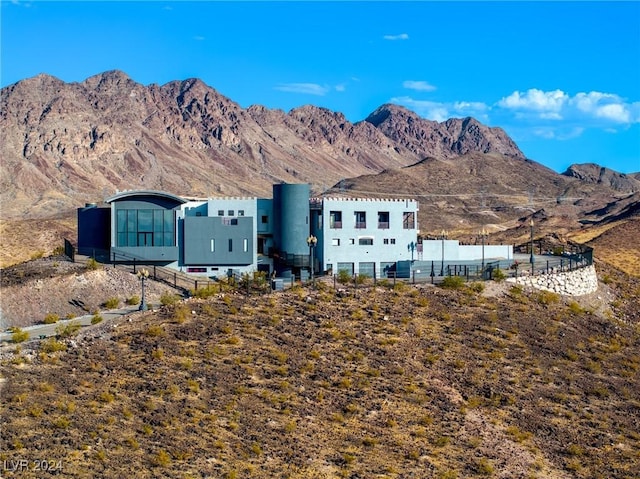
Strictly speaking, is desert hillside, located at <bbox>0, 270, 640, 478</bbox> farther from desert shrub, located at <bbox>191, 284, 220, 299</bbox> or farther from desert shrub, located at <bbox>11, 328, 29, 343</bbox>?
desert shrub, located at <bbox>11, 328, 29, 343</bbox>

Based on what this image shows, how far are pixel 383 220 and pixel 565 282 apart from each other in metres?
11.8

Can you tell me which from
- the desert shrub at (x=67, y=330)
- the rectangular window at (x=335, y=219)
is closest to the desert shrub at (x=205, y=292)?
the desert shrub at (x=67, y=330)

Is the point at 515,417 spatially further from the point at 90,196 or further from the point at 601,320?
the point at 90,196

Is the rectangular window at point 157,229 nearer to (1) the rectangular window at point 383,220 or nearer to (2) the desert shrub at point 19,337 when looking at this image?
(1) the rectangular window at point 383,220

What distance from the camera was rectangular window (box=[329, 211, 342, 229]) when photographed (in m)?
48.2

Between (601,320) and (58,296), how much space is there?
27.6 meters

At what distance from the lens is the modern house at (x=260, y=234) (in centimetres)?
4700

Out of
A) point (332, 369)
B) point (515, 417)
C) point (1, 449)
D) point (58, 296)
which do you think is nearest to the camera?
point (1, 449)

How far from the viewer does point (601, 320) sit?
40312mm

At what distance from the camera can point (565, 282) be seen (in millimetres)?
44625

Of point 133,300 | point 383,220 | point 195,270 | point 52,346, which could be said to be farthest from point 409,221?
point 52,346

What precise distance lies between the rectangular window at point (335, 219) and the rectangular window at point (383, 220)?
8.96 ft

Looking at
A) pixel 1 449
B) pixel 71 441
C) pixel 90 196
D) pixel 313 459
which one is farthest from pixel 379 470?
pixel 90 196

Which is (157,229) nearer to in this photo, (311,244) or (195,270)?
(195,270)
